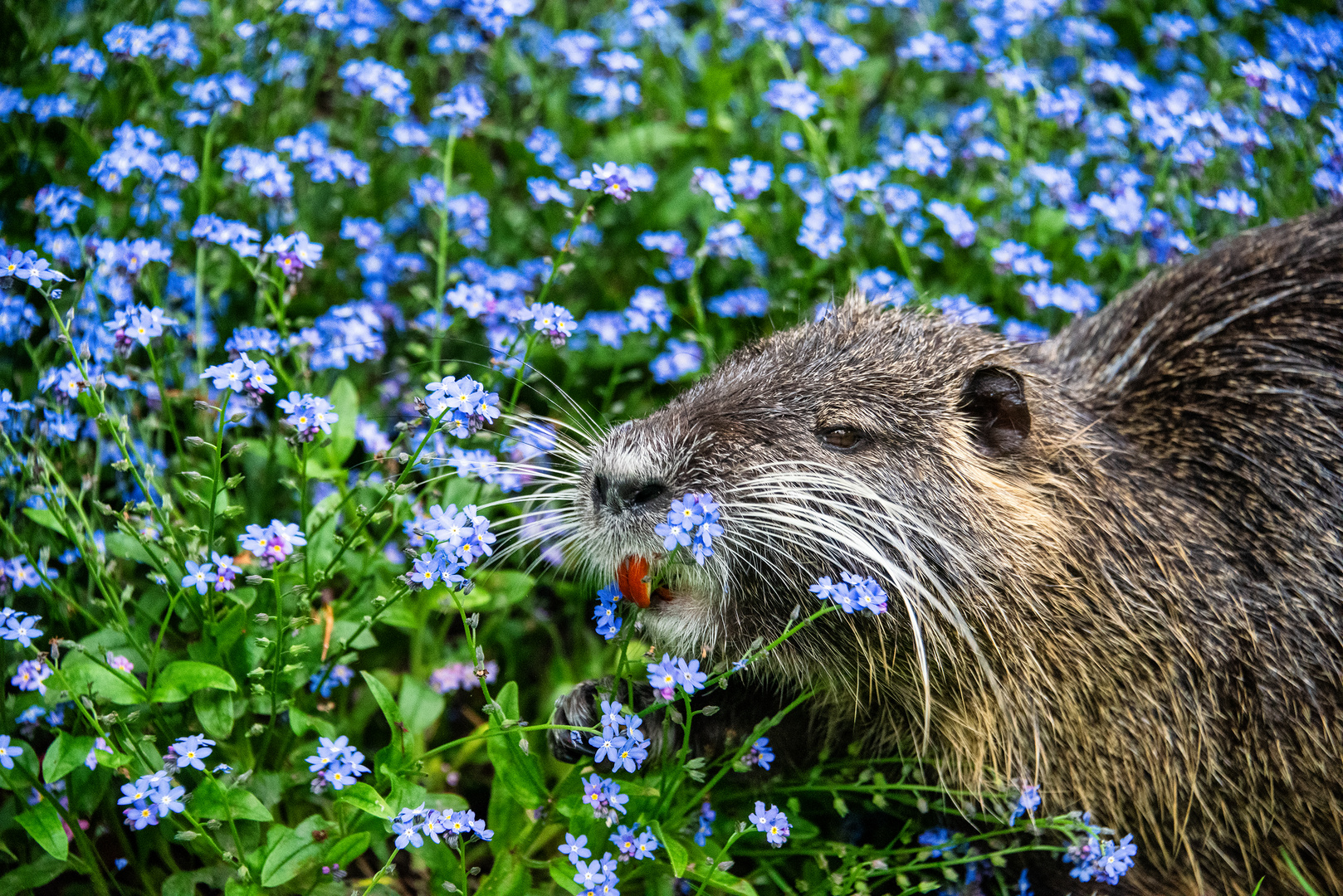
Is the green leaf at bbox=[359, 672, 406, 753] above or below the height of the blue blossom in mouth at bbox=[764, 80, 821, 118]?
below

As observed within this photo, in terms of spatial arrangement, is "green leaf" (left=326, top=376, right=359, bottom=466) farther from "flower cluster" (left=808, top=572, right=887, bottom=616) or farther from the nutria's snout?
"flower cluster" (left=808, top=572, right=887, bottom=616)

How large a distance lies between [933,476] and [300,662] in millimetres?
1412

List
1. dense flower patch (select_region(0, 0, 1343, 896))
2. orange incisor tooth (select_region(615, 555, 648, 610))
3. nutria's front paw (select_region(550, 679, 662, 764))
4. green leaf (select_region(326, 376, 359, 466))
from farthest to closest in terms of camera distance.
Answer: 1. green leaf (select_region(326, 376, 359, 466))
2. nutria's front paw (select_region(550, 679, 662, 764))
3. orange incisor tooth (select_region(615, 555, 648, 610))
4. dense flower patch (select_region(0, 0, 1343, 896))

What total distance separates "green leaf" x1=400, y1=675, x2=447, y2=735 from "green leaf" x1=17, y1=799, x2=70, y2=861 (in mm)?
723

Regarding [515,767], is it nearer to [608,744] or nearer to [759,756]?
[608,744]

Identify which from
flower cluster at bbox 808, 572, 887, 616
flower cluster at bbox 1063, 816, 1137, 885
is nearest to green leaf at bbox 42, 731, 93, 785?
flower cluster at bbox 808, 572, 887, 616

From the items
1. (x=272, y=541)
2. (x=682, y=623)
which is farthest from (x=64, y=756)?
(x=682, y=623)

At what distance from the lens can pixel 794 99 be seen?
3766 millimetres

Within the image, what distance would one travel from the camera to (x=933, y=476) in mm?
2590

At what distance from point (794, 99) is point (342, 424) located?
181cm

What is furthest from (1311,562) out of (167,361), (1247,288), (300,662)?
(167,361)

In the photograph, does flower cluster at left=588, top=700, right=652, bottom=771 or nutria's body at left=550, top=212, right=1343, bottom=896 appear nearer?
flower cluster at left=588, top=700, right=652, bottom=771

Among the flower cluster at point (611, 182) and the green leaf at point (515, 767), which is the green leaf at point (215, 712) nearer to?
the green leaf at point (515, 767)

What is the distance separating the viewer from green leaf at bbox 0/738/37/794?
2.30 meters
